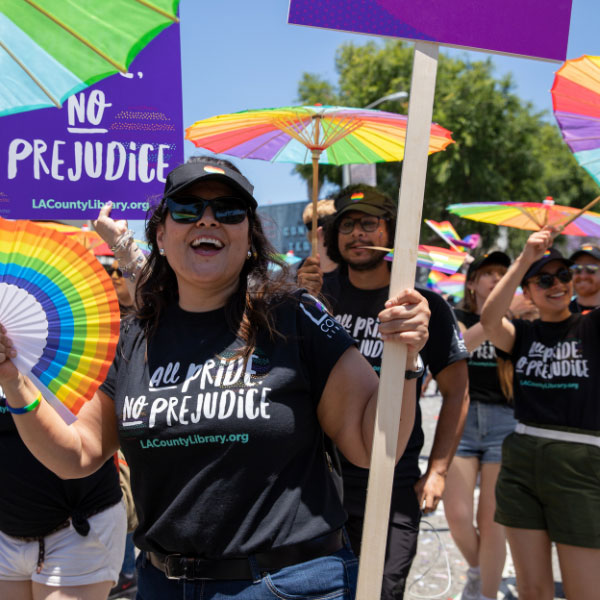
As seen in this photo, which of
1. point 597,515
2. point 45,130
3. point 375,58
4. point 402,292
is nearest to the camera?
point 402,292

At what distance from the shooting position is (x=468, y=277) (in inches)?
196

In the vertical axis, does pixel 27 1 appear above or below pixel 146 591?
above

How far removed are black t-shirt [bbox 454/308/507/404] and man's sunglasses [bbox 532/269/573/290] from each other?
1.06 m

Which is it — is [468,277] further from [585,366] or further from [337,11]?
[337,11]

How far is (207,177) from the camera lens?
6.35 ft

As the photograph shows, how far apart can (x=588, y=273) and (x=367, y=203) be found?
246 cm

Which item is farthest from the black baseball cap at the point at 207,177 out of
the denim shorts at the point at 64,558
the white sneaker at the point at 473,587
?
the white sneaker at the point at 473,587

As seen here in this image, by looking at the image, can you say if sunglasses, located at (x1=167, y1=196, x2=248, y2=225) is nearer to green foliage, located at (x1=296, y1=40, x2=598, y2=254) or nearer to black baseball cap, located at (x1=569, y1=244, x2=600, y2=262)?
black baseball cap, located at (x1=569, y1=244, x2=600, y2=262)

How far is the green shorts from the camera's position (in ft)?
10.8

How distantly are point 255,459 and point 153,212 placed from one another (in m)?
0.90

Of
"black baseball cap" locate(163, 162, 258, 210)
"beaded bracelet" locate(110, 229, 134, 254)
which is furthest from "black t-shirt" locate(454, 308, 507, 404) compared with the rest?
"black baseball cap" locate(163, 162, 258, 210)

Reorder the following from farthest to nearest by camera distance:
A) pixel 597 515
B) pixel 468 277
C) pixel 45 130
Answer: pixel 468 277 → pixel 597 515 → pixel 45 130

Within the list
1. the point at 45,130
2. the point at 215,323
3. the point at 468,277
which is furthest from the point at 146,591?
the point at 468,277

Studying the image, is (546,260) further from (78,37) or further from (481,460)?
(78,37)
